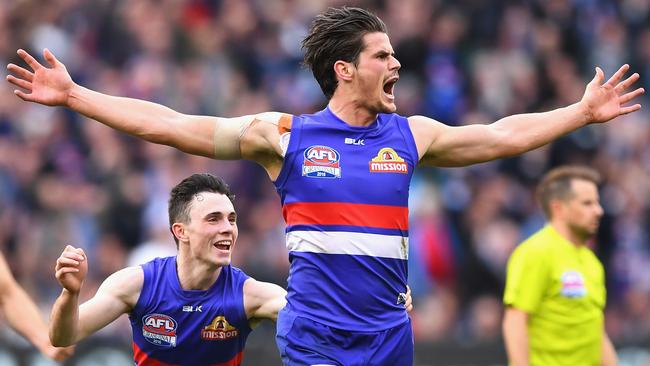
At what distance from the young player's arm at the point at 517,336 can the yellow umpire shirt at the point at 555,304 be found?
76 millimetres

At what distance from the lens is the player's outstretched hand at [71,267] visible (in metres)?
7.82

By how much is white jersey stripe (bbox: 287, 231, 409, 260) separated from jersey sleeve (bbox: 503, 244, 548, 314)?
115 inches

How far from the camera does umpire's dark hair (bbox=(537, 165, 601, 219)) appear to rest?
11.1 meters

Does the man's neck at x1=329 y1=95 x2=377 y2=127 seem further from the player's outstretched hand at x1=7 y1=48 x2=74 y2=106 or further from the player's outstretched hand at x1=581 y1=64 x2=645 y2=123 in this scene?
the player's outstretched hand at x1=7 y1=48 x2=74 y2=106

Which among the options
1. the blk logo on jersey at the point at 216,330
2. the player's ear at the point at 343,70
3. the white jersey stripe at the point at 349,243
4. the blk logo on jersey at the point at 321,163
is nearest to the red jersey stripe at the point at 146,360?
the blk logo on jersey at the point at 216,330

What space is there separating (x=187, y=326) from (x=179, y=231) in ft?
2.44

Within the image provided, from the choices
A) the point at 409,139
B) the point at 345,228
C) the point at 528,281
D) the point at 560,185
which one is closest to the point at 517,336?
the point at 528,281

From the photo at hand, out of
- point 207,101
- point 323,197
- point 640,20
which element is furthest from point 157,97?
point 323,197

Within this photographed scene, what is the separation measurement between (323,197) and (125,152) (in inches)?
311

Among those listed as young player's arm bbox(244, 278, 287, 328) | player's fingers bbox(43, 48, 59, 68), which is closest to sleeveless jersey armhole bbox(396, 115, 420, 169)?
young player's arm bbox(244, 278, 287, 328)

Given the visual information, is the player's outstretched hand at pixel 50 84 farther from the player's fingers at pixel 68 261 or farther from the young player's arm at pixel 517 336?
the young player's arm at pixel 517 336

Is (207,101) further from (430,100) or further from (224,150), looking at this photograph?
(224,150)

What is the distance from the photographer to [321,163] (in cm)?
769

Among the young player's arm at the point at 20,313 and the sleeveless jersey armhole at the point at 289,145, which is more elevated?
the sleeveless jersey armhole at the point at 289,145
